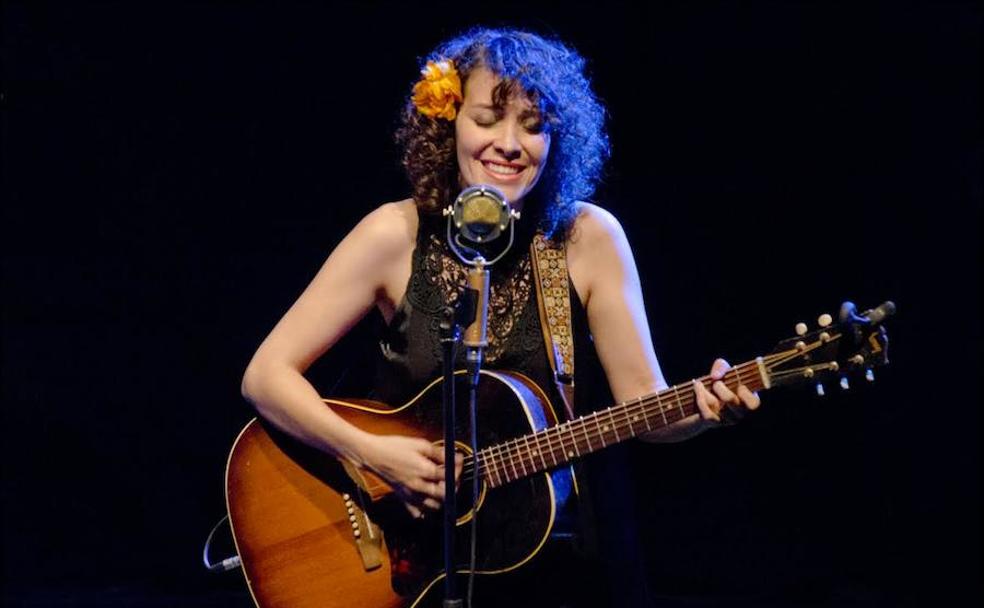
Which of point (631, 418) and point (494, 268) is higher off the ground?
point (494, 268)

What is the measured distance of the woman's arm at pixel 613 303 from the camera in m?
2.96

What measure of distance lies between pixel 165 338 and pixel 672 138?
87.9 inches

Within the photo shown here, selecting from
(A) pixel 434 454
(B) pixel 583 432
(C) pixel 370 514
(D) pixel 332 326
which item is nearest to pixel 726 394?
(B) pixel 583 432

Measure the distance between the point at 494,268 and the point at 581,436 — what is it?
621mm

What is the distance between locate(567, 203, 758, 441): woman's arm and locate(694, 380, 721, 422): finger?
1.05 feet

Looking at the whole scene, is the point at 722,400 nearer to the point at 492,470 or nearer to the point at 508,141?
the point at 492,470

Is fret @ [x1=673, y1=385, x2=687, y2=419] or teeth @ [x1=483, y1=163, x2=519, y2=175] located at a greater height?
teeth @ [x1=483, y1=163, x2=519, y2=175]

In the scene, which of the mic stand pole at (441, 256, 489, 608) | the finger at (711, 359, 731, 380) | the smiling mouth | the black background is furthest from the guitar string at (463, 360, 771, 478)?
the black background

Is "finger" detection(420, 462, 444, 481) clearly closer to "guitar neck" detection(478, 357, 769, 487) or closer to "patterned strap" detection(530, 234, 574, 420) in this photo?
"guitar neck" detection(478, 357, 769, 487)

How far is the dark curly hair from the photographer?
9.61ft

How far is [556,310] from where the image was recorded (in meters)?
2.95

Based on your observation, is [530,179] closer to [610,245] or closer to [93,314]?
[610,245]

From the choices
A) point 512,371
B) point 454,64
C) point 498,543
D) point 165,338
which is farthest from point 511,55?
point 165,338

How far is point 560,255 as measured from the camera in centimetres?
301
